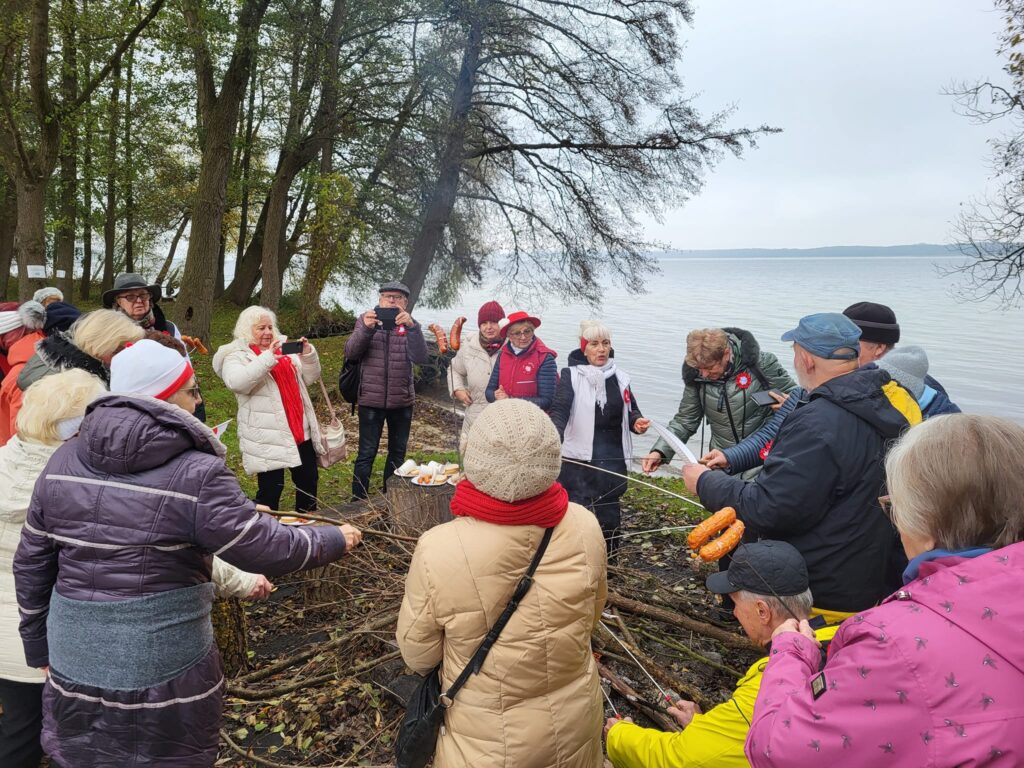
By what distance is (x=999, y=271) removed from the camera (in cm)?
1269

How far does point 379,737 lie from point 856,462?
7.38 ft

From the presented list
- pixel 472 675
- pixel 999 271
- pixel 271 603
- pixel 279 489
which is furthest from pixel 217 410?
pixel 999 271

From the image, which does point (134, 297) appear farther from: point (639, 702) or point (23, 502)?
point (639, 702)

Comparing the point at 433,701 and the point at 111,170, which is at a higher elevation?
the point at 111,170

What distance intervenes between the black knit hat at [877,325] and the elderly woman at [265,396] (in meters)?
3.61

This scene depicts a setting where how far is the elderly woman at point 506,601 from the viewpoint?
1841mm

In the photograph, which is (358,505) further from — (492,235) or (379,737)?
(492,235)

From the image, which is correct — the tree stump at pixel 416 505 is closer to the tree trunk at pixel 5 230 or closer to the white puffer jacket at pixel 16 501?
the white puffer jacket at pixel 16 501

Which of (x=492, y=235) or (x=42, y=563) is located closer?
(x=42, y=563)

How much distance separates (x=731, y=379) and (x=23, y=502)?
384 cm

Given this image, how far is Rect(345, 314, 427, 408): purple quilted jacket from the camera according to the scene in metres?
5.68

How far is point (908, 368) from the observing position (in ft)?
11.5

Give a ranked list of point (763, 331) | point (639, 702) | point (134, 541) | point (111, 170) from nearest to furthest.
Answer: point (134, 541) → point (639, 702) → point (111, 170) → point (763, 331)

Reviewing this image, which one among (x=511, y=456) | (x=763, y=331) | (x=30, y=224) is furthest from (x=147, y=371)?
(x=763, y=331)
